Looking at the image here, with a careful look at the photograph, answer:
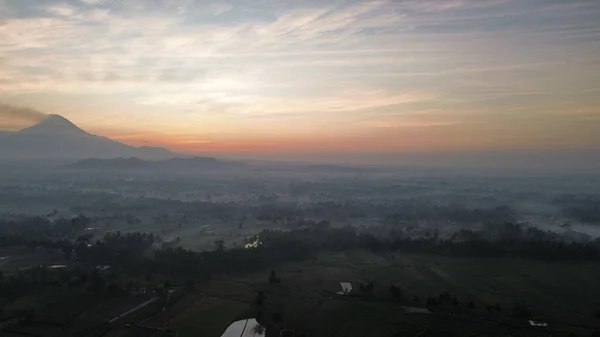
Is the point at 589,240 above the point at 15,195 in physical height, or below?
below

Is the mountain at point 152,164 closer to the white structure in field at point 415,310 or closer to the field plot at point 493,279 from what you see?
the field plot at point 493,279

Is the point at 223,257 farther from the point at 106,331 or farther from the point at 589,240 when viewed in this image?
the point at 589,240

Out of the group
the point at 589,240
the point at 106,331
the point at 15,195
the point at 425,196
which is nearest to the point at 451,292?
the point at 106,331

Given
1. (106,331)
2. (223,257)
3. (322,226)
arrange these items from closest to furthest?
(106,331) < (223,257) < (322,226)

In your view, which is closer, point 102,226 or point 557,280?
point 557,280

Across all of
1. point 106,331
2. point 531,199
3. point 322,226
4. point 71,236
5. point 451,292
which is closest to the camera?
point 106,331

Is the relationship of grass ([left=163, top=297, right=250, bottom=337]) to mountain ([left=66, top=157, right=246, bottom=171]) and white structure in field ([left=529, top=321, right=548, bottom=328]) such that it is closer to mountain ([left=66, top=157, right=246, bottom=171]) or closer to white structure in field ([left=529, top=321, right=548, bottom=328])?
white structure in field ([left=529, top=321, right=548, bottom=328])

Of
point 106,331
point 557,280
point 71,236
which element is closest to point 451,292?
point 557,280

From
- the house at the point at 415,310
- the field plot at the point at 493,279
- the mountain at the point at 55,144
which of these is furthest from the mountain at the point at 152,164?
the house at the point at 415,310

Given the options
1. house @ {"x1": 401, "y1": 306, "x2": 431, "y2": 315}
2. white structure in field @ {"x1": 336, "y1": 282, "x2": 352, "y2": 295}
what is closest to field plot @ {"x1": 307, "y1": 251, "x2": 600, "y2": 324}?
white structure in field @ {"x1": 336, "y1": 282, "x2": 352, "y2": 295}
